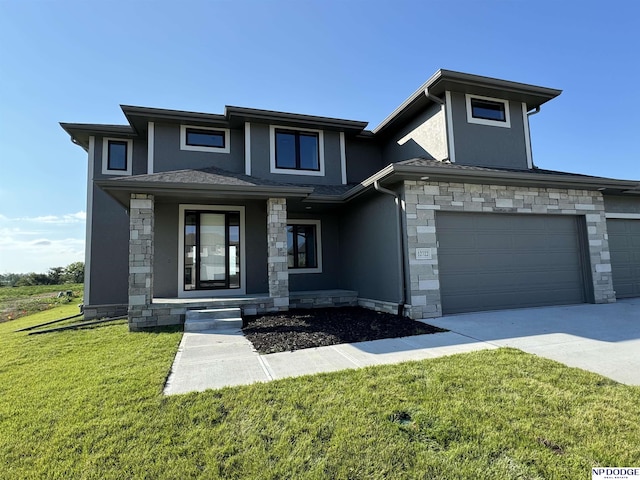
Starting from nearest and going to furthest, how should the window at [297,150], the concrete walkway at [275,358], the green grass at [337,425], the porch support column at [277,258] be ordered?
the green grass at [337,425] < the concrete walkway at [275,358] < the porch support column at [277,258] < the window at [297,150]

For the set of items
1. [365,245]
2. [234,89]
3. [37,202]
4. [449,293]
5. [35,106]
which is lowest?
[449,293]

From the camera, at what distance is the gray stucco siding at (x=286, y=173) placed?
32.2ft

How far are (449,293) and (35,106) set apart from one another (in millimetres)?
12377

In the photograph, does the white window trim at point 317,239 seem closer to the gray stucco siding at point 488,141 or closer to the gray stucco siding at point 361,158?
the gray stucco siding at point 361,158

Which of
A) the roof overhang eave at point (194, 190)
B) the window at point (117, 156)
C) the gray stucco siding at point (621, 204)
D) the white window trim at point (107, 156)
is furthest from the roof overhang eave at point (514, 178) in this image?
the window at point (117, 156)

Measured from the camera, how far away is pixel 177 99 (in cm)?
990

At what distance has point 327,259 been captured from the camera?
34.0 feet

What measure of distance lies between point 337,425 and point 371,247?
6186 mm

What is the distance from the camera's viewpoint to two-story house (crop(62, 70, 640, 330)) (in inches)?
281

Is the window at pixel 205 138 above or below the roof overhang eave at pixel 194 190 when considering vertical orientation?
above

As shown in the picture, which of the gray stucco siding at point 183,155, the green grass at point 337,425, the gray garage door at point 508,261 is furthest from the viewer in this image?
the gray stucco siding at point 183,155

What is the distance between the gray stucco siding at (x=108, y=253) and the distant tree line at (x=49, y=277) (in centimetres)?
2202

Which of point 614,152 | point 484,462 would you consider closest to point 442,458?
point 484,462

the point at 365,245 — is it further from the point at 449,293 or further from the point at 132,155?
the point at 132,155
